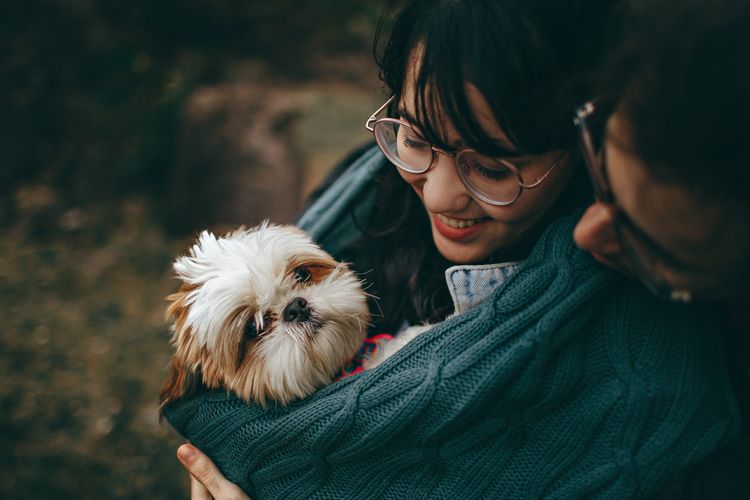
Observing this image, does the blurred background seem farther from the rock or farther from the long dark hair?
the long dark hair

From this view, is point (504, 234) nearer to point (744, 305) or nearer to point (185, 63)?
point (744, 305)

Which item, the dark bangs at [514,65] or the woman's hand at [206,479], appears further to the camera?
the woman's hand at [206,479]

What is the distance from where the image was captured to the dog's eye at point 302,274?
6.14ft

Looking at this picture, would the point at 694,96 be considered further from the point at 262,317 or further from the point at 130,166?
the point at 130,166

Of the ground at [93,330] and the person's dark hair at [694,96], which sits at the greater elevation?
the ground at [93,330]

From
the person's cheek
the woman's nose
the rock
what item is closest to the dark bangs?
the woman's nose

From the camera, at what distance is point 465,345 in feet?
4.92

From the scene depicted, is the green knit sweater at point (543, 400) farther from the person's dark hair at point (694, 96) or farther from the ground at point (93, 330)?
the ground at point (93, 330)

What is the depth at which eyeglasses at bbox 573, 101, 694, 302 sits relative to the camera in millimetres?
1146

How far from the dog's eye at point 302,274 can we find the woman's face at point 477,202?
0.44 metres

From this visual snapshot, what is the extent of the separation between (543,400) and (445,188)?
0.60m

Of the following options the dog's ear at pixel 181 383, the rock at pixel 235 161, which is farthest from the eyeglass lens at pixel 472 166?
the rock at pixel 235 161

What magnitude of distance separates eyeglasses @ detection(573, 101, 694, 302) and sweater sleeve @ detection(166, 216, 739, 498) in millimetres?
252

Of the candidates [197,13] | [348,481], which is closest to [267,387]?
[348,481]
